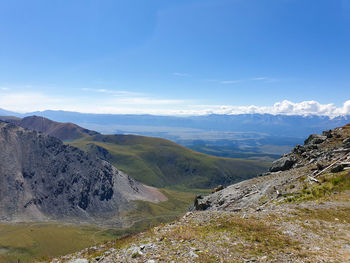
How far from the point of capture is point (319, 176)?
30.8m

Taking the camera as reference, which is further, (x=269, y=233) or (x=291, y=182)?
(x=291, y=182)

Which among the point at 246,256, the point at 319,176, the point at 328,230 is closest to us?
the point at 246,256

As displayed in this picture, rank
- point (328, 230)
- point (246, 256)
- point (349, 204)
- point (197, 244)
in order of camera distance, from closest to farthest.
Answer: point (246, 256) → point (197, 244) → point (328, 230) → point (349, 204)

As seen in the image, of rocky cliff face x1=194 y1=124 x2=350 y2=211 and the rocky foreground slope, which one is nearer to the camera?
the rocky foreground slope

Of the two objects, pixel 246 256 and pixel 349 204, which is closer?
pixel 246 256

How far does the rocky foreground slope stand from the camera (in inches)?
592

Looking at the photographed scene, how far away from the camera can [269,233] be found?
1802cm

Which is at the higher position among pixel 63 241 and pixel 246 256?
pixel 246 256

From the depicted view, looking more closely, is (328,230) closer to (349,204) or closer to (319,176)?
(349,204)

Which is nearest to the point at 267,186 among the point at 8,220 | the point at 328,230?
the point at 328,230

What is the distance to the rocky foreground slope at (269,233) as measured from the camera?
15.0 metres

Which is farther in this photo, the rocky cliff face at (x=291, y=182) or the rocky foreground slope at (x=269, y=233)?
the rocky cliff face at (x=291, y=182)

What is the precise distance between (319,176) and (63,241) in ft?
603

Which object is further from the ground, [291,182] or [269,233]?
[291,182]
